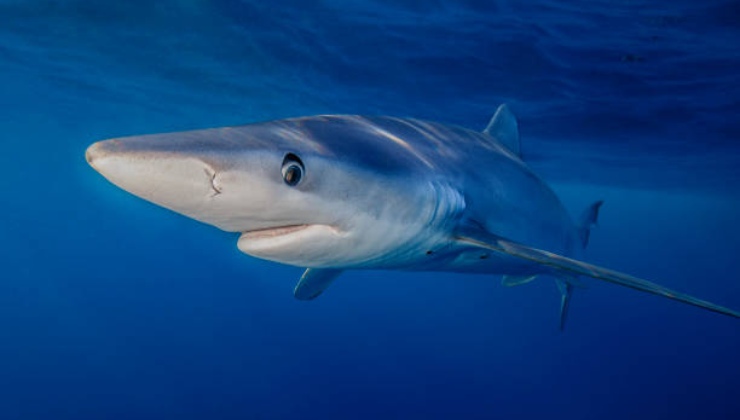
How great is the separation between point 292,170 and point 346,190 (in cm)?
36

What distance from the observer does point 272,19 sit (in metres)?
11.1

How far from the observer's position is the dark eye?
195 cm

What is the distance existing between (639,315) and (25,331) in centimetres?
4500

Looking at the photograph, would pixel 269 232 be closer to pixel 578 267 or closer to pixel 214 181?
pixel 214 181

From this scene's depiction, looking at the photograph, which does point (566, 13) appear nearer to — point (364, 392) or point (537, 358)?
point (364, 392)

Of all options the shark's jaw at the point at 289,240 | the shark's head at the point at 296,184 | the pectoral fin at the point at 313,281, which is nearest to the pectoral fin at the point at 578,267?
the shark's head at the point at 296,184

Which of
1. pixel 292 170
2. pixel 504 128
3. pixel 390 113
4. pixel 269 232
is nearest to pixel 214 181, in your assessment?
pixel 292 170

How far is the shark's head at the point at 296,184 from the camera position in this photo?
167cm

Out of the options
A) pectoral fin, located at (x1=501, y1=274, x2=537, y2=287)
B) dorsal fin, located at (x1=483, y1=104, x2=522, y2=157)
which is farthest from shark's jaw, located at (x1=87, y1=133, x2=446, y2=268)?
pectoral fin, located at (x1=501, y1=274, x2=537, y2=287)

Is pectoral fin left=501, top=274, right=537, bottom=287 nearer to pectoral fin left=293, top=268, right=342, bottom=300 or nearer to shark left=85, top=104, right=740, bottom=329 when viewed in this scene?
shark left=85, top=104, right=740, bottom=329

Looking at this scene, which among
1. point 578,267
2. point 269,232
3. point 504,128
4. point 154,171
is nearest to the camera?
point 154,171

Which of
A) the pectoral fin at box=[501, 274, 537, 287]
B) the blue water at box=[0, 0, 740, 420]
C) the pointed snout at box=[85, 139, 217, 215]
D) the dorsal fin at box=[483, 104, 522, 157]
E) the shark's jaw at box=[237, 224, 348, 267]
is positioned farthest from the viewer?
the blue water at box=[0, 0, 740, 420]

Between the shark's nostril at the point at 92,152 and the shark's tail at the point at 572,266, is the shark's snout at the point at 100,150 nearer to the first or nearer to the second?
the shark's nostril at the point at 92,152

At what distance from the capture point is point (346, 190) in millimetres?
2242
